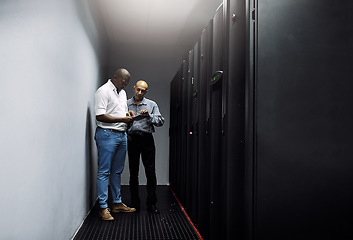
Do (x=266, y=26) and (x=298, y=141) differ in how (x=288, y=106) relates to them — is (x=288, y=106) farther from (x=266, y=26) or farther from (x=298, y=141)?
(x=266, y=26)

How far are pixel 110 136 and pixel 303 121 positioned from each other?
7.05 ft

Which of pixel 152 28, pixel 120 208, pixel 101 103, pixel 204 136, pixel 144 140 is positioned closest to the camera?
pixel 204 136

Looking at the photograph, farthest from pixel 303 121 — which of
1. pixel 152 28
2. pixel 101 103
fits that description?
pixel 152 28

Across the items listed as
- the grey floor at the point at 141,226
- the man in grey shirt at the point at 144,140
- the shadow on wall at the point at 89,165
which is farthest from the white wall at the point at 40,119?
the man in grey shirt at the point at 144,140

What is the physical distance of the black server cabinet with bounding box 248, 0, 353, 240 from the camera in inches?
52.7

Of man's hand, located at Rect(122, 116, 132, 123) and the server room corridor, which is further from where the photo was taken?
man's hand, located at Rect(122, 116, 132, 123)

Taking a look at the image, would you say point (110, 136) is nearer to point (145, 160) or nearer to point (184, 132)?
point (145, 160)

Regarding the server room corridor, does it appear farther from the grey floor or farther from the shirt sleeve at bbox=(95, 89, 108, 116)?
the shirt sleeve at bbox=(95, 89, 108, 116)

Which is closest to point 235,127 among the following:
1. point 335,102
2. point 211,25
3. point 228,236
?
point 335,102

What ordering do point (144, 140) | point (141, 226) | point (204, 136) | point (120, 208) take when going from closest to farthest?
point (204, 136), point (141, 226), point (120, 208), point (144, 140)

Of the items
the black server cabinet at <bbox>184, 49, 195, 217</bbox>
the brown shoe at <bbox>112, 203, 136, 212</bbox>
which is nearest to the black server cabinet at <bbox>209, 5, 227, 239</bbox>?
the black server cabinet at <bbox>184, 49, 195, 217</bbox>

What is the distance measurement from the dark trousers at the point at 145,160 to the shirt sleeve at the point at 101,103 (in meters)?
0.63

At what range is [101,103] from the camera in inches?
117

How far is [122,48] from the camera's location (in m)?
5.34
